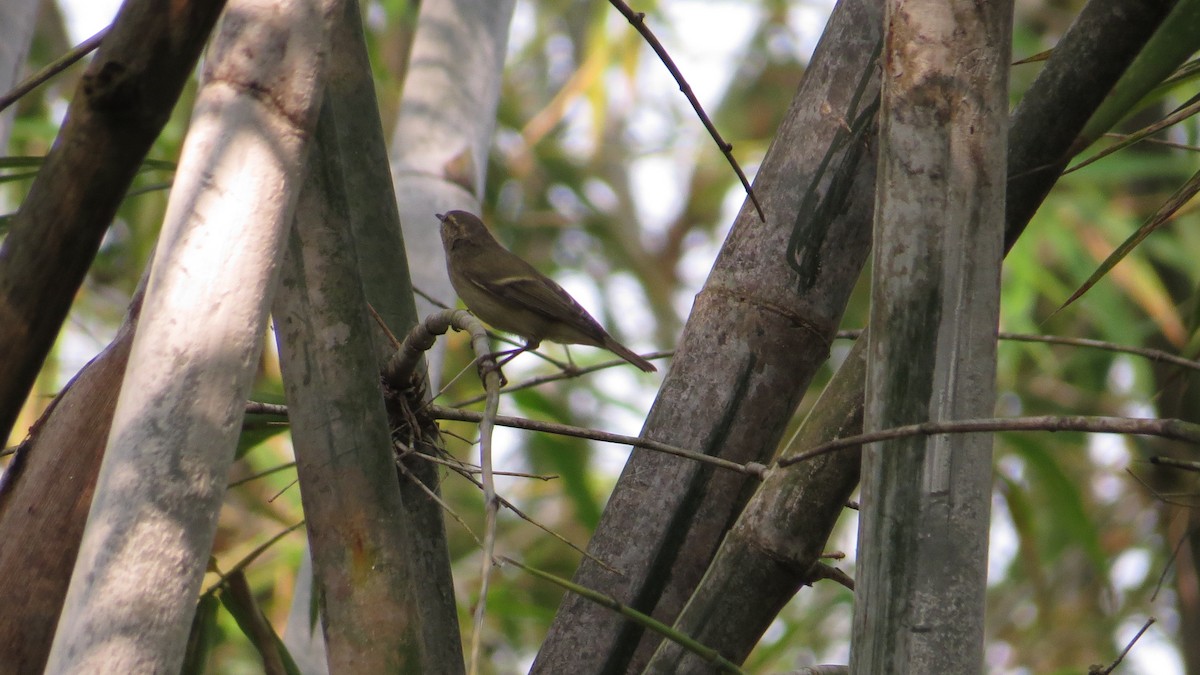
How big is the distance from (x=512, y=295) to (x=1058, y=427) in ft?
9.44

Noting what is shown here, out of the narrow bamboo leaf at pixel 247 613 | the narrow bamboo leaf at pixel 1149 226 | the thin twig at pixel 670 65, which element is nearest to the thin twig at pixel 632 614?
the thin twig at pixel 670 65

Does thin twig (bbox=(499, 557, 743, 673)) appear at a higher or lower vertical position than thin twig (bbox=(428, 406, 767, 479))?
lower

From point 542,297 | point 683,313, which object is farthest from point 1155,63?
point 683,313

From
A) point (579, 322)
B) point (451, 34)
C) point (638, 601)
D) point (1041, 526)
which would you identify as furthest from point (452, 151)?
point (1041, 526)

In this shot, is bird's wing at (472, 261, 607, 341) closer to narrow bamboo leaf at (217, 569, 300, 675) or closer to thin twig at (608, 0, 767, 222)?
narrow bamboo leaf at (217, 569, 300, 675)

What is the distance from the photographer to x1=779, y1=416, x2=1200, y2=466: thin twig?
977 millimetres

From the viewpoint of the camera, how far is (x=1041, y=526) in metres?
7.09

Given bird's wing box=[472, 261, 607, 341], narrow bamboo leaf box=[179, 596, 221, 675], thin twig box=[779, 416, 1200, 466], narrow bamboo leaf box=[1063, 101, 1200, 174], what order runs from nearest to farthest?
thin twig box=[779, 416, 1200, 466] < narrow bamboo leaf box=[1063, 101, 1200, 174] < narrow bamboo leaf box=[179, 596, 221, 675] < bird's wing box=[472, 261, 607, 341]

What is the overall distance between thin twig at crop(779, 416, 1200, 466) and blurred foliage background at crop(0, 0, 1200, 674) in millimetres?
2747

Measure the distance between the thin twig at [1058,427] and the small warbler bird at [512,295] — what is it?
8.45 ft

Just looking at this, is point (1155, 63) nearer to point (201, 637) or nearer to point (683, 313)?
point (201, 637)

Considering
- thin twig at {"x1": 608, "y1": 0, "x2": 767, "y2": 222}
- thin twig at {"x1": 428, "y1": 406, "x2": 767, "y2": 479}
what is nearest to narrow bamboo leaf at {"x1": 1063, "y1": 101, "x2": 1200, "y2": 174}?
thin twig at {"x1": 608, "y1": 0, "x2": 767, "y2": 222}

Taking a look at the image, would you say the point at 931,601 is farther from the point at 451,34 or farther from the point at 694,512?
the point at 451,34

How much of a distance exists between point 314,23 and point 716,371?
0.91 m
